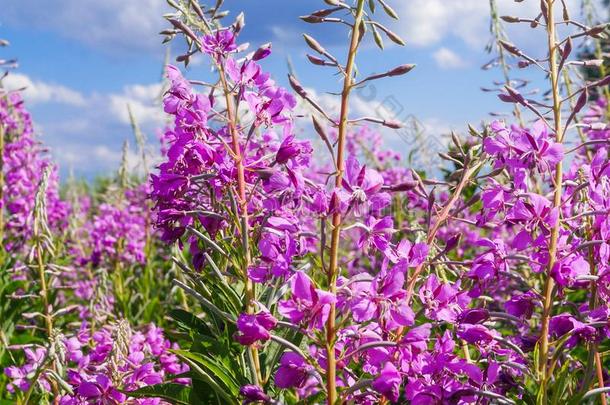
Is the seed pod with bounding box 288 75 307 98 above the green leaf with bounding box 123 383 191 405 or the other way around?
above

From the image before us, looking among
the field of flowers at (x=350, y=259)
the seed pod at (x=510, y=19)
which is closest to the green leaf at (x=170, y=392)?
the field of flowers at (x=350, y=259)

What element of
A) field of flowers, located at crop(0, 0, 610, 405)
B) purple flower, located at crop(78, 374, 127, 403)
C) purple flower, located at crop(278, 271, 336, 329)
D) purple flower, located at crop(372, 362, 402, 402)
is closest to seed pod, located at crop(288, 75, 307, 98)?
field of flowers, located at crop(0, 0, 610, 405)

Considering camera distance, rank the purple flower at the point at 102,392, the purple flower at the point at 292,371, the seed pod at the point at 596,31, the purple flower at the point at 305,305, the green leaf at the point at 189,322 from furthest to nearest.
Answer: the green leaf at the point at 189,322 < the purple flower at the point at 102,392 < the seed pod at the point at 596,31 < the purple flower at the point at 292,371 < the purple flower at the point at 305,305

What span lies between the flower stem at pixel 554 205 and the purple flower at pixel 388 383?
1.56ft

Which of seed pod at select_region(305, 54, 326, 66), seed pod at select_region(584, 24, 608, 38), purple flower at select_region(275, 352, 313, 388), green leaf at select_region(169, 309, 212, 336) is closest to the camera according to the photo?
purple flower at select_region(275, 352, 313, 388)

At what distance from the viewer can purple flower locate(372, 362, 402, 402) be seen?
1625mm

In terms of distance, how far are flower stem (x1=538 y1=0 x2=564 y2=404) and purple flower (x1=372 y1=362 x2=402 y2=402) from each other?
474 millimetres

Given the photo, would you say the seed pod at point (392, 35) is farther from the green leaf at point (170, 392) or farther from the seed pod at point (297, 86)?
the green leaf at point (170, 392)

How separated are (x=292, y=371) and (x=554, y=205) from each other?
2.94ft

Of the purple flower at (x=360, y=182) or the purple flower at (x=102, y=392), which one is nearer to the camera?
the purple flower at (x=360, y=182)

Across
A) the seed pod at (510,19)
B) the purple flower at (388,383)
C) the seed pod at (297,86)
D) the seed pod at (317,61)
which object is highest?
the seed pod at (510,19)

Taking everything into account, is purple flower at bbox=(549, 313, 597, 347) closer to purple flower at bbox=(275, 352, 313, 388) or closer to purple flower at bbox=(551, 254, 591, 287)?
Answer: purple flower at bbox=(551, 254, 591, 287)

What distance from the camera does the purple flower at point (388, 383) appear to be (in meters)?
1.62

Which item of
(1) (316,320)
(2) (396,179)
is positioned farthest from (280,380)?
(2) (396,179)
